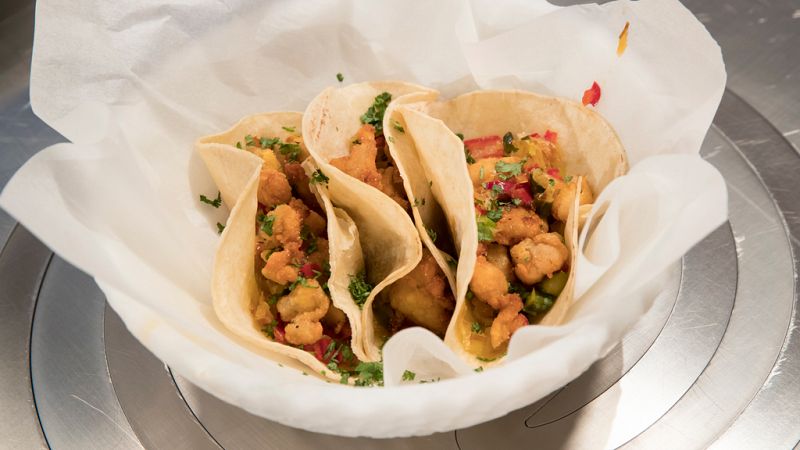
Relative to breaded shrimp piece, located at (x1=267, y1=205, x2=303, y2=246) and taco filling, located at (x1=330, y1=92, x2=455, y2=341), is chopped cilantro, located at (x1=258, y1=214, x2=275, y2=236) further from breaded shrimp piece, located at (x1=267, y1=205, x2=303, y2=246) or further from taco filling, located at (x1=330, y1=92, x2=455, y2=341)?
taco filling, located at (x1=330, y1=92, x2=455, y2=341)

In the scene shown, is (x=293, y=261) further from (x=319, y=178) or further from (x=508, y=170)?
(x=508, y=170)

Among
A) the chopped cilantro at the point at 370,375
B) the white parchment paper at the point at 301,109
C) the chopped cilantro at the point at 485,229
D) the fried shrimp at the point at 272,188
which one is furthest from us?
the fried shrimp at the point at 272,188

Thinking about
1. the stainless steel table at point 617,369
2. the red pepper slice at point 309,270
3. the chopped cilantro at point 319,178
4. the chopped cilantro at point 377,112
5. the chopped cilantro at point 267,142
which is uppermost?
the chopped cilantro at point 377,112

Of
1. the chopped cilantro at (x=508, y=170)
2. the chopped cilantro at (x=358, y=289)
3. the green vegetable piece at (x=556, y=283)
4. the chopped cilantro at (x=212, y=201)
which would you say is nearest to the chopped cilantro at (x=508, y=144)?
the chopped cilantro at (x=508, y=170)

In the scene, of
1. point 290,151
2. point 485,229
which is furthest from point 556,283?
point 290,151

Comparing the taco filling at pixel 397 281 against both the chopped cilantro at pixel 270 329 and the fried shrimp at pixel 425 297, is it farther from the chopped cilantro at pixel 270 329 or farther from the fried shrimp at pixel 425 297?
the chopped cilantro at pixel 270 329

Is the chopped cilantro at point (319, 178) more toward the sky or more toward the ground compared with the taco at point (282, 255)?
more toward the sky

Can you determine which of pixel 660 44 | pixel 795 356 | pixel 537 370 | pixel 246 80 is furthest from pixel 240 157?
pixel 795 356

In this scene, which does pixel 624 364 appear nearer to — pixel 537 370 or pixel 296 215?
pixel 537 370

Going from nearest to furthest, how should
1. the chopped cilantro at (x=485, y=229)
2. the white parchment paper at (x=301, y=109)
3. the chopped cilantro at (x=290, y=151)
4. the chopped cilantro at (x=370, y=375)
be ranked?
the white parchment paper at (x=301, y=109)
the chopped cilantro at (x=370, y=375)
the chopped cilantro at (x=485, y=229)
the chopped cilantro at (x=290, y=151)
